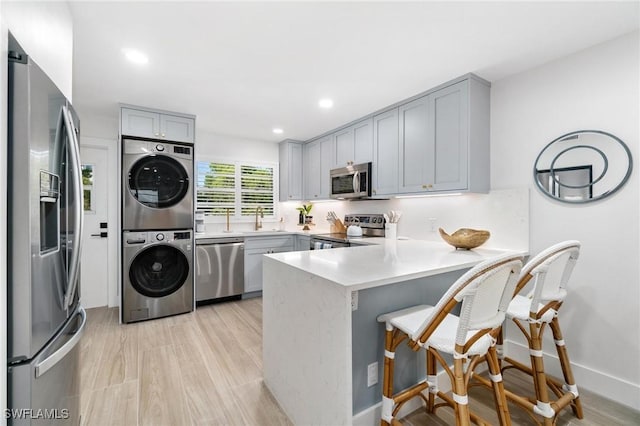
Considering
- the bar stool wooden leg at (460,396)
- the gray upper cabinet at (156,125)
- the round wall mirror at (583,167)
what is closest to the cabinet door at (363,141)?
the round wall mirror at (583,167)

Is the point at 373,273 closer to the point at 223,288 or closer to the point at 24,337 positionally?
the point at 24,337

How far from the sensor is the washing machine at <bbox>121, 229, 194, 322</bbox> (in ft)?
10.5

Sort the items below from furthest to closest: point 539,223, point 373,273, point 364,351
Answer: point 539,223 < point 364,351 < point 373,273

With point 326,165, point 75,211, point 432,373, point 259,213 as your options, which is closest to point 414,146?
point 326,165

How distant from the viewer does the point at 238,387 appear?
204 cm

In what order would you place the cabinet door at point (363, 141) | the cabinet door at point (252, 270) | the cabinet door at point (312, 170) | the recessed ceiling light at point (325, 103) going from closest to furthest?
1. the recessed ceiling light at point (325, 103)
2. the cabinet door at point (363, 141)
3. the cabinet door at point (252, 270)
4. the cabinet door at point (312, 170)

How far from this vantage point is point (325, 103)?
312 centimetres

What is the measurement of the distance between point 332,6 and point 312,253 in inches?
60.8

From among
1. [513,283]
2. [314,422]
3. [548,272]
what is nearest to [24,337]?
[314,422]

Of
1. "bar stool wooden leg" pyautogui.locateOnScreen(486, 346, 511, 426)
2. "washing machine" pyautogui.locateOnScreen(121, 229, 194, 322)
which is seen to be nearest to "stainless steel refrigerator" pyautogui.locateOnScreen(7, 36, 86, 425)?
"bar stool wooden leg" pyautogui.locateOnScreen(486, 346, 511, 426)

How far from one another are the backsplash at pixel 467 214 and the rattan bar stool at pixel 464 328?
137cm

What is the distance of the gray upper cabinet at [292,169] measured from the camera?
15.5 ft

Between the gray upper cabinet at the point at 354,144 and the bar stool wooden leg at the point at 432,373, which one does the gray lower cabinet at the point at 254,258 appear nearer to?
the gray upper cabinet at the point at 354,144

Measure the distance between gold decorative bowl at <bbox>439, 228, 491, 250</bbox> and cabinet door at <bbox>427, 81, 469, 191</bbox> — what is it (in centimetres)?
40
